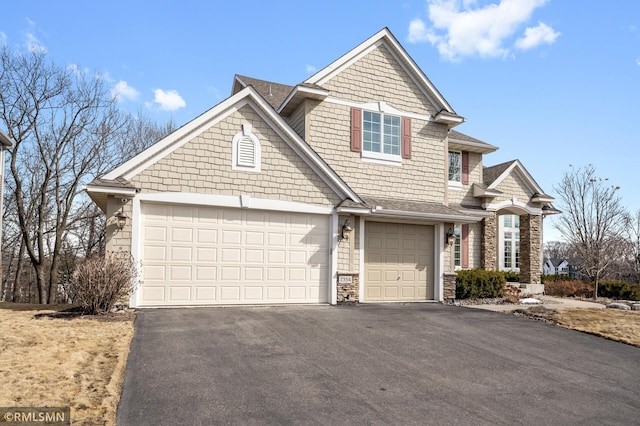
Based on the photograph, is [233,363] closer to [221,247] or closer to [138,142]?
[221,247]

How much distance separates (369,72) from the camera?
48.5ft

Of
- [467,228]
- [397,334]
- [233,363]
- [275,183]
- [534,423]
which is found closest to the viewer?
[534,423]

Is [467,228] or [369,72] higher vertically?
[369,72]

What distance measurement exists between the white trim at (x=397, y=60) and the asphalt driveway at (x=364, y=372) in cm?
775

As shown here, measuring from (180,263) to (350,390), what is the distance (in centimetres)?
644

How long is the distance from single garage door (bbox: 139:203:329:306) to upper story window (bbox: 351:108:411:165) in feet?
10.8

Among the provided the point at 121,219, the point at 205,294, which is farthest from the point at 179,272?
the point at 121,219

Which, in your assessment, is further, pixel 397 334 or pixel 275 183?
pixel 275 183

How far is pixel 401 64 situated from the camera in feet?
50.1

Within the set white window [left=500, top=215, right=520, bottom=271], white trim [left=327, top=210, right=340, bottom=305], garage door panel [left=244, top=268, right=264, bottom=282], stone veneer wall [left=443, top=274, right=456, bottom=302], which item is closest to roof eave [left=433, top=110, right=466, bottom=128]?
stone veneer wall [left=443, top=274, right=456, bottom=302]

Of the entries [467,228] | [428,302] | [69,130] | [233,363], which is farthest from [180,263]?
[69,130]

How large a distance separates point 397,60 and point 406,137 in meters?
2.66

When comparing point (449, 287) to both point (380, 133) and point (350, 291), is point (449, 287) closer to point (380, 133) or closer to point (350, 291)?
point (350, 291)

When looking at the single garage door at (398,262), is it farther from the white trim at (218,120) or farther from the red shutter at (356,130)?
the red shutter at (356,130)
